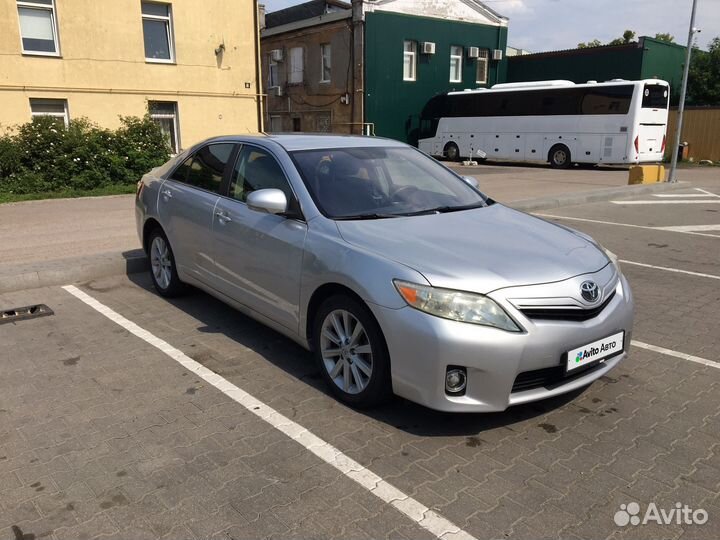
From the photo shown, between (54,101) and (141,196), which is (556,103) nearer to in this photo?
(54,101)

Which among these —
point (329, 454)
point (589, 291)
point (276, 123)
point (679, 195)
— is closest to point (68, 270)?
point (329, 454)

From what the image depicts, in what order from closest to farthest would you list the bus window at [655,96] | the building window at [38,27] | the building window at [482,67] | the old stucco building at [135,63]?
the building window at [38,27] → the old stucco building at [135,63] → the bus window at [655,96] → the building window at [482,67]

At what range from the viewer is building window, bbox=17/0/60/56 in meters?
15.7

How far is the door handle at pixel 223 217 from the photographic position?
15.6 ft

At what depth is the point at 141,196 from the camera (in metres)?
6.32

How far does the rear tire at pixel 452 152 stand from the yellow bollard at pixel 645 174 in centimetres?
1170

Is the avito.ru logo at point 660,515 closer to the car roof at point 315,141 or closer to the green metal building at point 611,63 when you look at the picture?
the car roof at point 315,141

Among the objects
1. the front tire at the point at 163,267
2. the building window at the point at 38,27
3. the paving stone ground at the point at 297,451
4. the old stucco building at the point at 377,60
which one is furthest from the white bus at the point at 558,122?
the front tire at the point at 163,267

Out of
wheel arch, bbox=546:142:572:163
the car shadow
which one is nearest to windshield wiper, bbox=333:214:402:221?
the car shadow

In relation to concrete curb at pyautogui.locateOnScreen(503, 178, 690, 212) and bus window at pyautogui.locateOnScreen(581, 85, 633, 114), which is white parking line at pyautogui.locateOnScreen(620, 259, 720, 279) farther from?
bus window at pyautogui.locateOnScreen(581, 85, 633, 114)

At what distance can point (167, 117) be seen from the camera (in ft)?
61.3

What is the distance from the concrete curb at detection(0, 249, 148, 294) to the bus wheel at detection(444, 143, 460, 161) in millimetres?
22733

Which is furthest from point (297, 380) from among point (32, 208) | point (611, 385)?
point (32, 208)

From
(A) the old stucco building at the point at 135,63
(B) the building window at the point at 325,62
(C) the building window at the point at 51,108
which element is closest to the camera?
(A) the old stucco building at the point at 135,63
